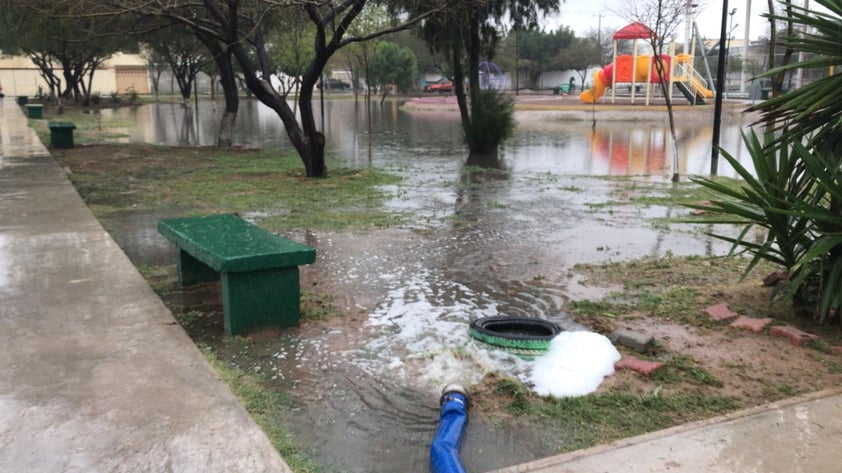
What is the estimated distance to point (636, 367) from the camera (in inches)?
167

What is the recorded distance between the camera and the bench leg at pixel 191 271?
20.0ft

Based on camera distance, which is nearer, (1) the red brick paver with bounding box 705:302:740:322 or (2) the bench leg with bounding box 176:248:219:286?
(1) the red brick paver with bounding box 705:302:740:322

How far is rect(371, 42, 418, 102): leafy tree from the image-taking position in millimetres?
64125

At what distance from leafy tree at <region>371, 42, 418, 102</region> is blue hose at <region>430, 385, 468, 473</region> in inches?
2369

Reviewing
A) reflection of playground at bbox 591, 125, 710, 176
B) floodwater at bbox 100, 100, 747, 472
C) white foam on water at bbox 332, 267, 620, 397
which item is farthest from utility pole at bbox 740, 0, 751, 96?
white foam on water at bbox 332, 267, 620, 397

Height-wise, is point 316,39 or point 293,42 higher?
point 293,42

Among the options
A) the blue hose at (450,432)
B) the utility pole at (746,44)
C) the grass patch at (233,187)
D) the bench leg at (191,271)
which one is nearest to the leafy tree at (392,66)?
the utility pole at (746,44)

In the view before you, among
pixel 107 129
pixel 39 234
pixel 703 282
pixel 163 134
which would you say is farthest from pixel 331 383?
pixel 107 129

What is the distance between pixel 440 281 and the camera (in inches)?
254

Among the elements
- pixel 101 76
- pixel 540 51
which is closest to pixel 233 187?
pixel 101 76

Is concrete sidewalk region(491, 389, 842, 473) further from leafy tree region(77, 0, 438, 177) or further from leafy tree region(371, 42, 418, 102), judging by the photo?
leafy tree region(371, 42, 418, 102)

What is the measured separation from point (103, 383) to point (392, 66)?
63.7 metres

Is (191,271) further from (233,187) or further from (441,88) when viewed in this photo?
(441,88)

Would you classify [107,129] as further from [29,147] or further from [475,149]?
[475,149]
